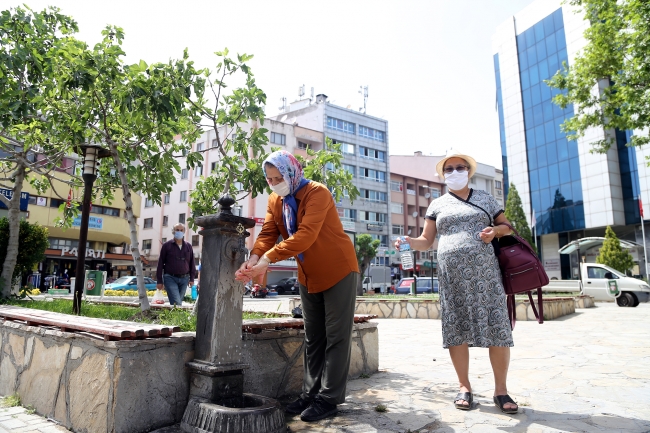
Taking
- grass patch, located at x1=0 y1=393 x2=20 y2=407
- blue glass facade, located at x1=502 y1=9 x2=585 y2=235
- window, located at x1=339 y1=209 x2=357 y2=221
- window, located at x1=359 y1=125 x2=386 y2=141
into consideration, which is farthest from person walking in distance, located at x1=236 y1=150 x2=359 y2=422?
window, located at x1=359 y1=125 x2=386 y2=141

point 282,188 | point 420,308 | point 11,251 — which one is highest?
point 282,188

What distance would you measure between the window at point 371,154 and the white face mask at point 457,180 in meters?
45.6

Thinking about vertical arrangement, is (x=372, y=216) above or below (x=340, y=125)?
below

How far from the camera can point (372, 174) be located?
4956 cm

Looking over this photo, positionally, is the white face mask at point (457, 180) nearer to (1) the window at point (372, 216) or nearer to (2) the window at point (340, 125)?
(2) the window at point (340, 125)

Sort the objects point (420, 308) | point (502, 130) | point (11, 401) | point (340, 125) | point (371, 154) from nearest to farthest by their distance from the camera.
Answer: point (11, 401), point (420, 308), point (502, 130), point (340, 125), point (371, 154)

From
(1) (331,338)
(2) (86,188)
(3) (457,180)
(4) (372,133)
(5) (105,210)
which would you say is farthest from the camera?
(4) (372,133)

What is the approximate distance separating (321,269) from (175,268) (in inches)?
195

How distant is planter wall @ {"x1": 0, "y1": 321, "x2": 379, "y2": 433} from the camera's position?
2.67 meters

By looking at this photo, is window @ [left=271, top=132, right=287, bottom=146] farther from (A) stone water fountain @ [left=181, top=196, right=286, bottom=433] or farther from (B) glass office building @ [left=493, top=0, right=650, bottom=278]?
(A) stone water fountain @ [left=181, top=196, right=286, bottom=433]

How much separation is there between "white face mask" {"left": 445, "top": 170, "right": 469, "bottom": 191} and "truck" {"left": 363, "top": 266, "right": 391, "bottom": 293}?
31845 mm

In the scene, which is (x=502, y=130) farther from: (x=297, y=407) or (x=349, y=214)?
(x=297, y=407)

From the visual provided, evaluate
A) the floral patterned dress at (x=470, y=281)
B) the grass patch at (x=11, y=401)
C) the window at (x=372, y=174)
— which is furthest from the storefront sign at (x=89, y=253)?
the floral patterned dress at (x=470, y=281)

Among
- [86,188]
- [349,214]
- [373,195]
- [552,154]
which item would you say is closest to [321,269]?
[86,188]
